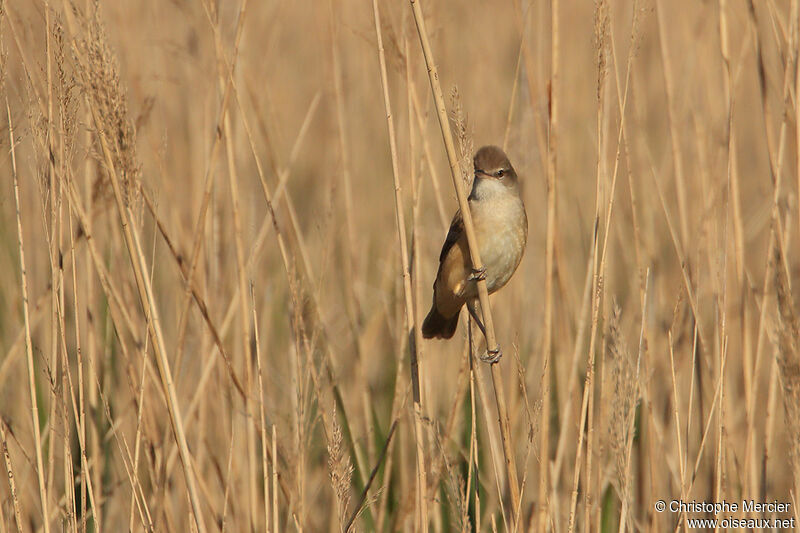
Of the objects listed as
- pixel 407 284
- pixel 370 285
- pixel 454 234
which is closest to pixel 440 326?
pixel 454 234

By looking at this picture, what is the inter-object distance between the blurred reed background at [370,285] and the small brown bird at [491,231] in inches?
4.6

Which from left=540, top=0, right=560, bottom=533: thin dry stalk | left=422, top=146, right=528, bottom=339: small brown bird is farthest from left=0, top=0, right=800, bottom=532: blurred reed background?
left=422, top=146, right=528, bottom=339: small brown bird

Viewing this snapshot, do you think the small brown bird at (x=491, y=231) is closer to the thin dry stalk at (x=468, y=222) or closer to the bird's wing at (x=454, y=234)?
the bird's wing at (x=454, y=234)

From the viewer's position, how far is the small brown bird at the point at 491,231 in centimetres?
261

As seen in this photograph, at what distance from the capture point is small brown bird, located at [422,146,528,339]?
261cm

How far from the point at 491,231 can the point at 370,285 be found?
1.48 meters

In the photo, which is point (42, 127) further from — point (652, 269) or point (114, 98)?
point (652, 269)

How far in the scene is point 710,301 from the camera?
365 centimetres

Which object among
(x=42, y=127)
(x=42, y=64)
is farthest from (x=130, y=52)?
(x=42, y=127)

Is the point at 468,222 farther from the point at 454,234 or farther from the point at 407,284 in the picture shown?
the point at 454,234

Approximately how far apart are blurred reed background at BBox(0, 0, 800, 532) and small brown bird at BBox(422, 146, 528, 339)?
12 cm

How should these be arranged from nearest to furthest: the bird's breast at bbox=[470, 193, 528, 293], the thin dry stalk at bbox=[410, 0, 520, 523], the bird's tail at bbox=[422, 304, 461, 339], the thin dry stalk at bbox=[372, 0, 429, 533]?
the thin dry stalk at bbox=[410, 0, 520, 523] < the thin dry stalk at bbox=[372, 0, 429, 533] < the bird's breast at bbox=[470, 193, 528, 293] < the bird's tail at bbox=[422, 304, 461, 339]

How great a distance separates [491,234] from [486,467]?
104cm

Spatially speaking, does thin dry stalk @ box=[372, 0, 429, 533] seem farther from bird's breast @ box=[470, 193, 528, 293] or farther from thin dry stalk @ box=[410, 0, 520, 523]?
bird's breast @ box=[470, 193, 528, 293]
